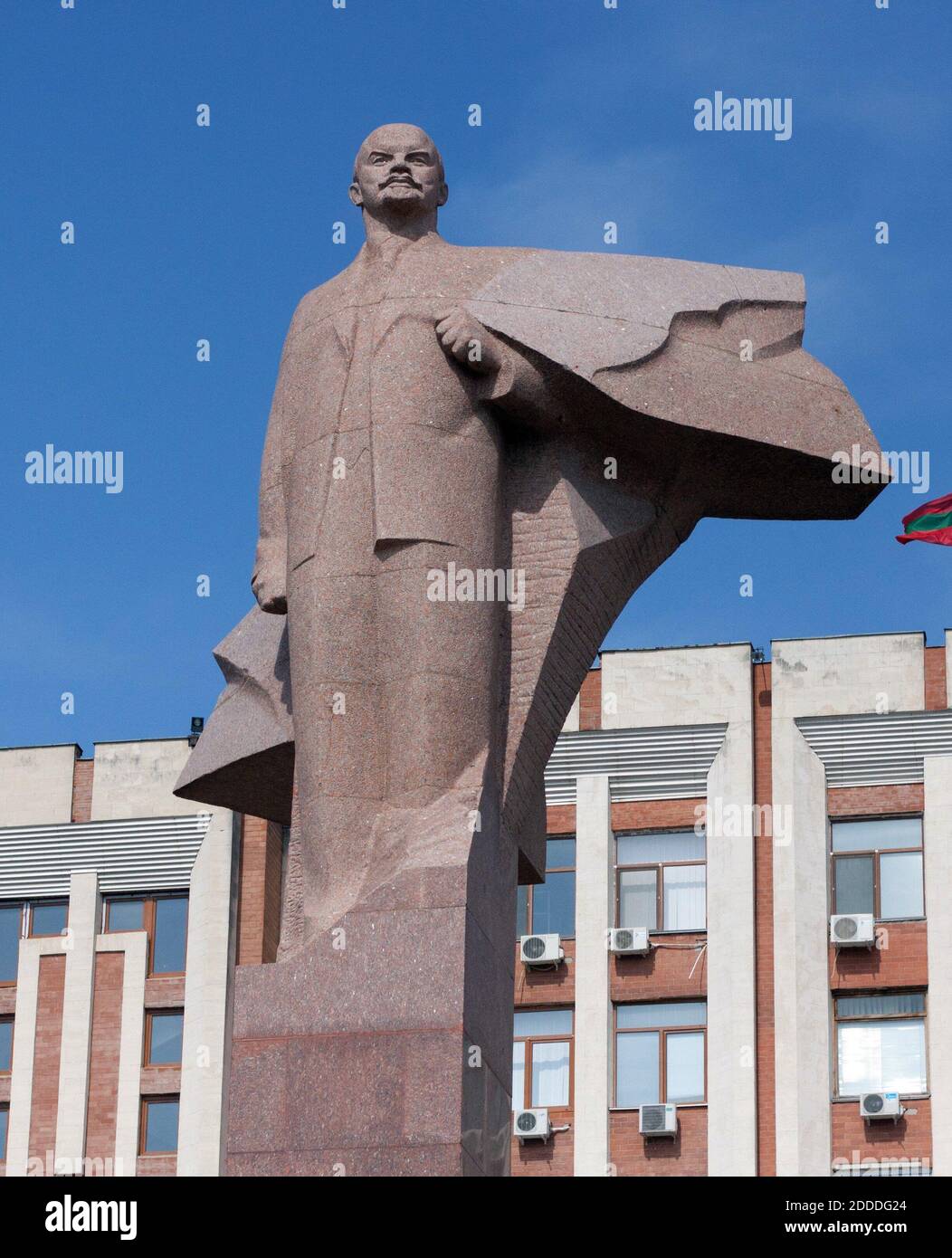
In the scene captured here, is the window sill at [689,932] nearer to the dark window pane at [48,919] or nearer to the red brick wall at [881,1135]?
the red brick wall at [881,1135]

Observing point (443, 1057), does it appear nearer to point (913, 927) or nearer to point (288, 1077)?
point (288, 1077)

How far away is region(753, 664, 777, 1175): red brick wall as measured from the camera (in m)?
25.8

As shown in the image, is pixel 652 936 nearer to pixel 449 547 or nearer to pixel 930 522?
pixel 930 522

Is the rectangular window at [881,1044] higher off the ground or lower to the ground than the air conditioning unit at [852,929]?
lower

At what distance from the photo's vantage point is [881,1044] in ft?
85.5

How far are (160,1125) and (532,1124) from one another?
4.53 metres

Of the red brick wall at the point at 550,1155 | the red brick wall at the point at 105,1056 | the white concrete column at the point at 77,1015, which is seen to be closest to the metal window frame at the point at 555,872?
the red brick wall at the point at 550,1155

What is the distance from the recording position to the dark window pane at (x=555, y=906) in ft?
89.6

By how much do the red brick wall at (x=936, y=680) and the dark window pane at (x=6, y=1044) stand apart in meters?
11.3

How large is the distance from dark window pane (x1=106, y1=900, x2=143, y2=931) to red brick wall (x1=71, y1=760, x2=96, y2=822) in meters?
1.08

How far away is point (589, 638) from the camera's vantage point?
35.6 feet

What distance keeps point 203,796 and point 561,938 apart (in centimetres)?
1573

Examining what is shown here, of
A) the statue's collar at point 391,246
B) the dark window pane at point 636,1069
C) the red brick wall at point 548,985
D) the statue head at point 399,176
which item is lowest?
the dark window pane at point 636,1069
